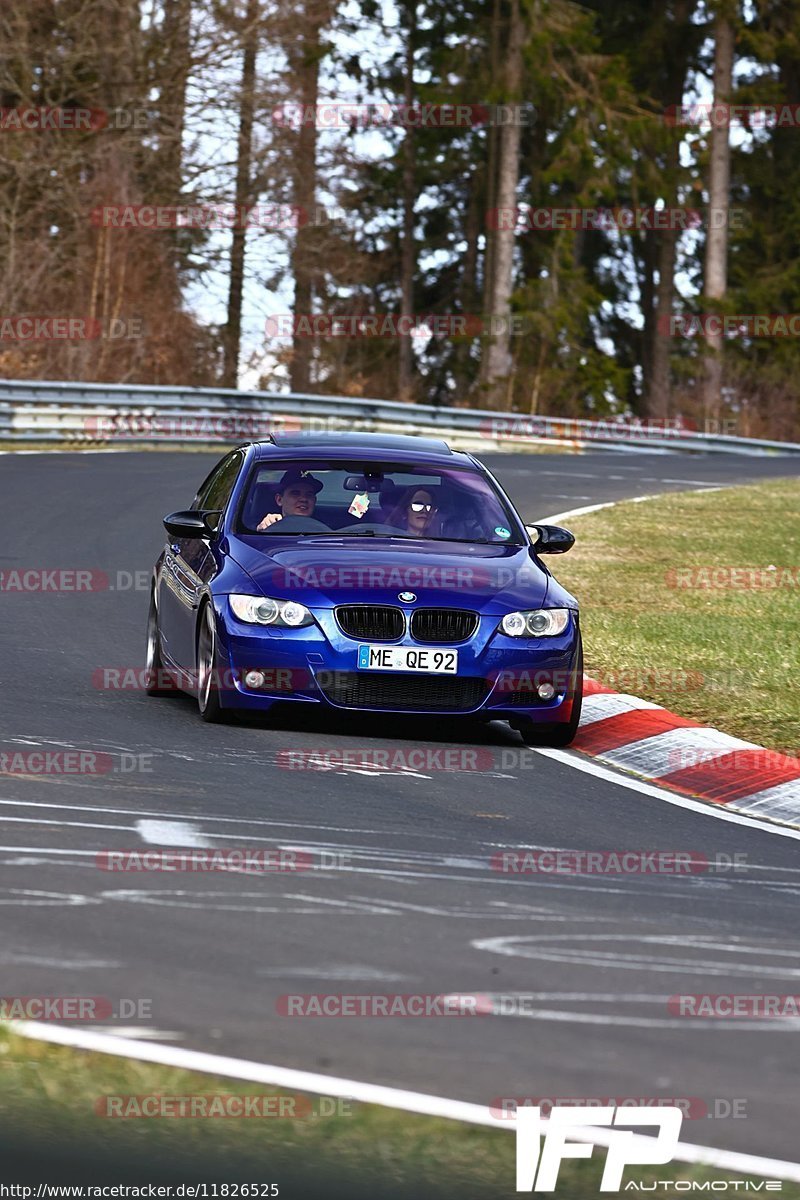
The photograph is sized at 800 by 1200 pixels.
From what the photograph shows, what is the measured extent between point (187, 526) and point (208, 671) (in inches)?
41.2

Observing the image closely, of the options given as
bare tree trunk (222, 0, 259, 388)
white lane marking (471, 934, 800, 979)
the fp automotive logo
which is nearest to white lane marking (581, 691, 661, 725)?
white lane marking (471, 934, 800, 979)

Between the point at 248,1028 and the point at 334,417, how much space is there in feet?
98.8

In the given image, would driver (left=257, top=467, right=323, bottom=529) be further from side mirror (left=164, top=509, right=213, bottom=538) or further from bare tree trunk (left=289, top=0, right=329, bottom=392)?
bare tree trunk (left=289, top=0, right=329, bottom=392)

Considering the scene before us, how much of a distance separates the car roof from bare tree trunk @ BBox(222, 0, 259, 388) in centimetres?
2954

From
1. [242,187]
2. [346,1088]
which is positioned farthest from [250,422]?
[346,1088]

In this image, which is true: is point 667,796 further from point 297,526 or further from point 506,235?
point 506,235

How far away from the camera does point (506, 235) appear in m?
48.3

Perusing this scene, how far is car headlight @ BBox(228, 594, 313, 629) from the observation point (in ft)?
32.9

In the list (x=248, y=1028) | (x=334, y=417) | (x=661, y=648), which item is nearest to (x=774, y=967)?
(x=248, y=1028)

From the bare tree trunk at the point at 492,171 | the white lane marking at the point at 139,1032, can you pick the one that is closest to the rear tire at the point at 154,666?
the white lane marking at the point at 139,1032

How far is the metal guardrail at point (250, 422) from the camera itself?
30891mm

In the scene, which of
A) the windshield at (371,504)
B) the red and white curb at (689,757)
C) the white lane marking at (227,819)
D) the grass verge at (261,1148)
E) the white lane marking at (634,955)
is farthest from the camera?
the windshield at (371,504)

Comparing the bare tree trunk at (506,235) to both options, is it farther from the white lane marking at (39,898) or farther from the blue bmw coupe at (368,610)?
the white lane marking at (39,898)

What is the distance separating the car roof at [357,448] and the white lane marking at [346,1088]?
691 cm
